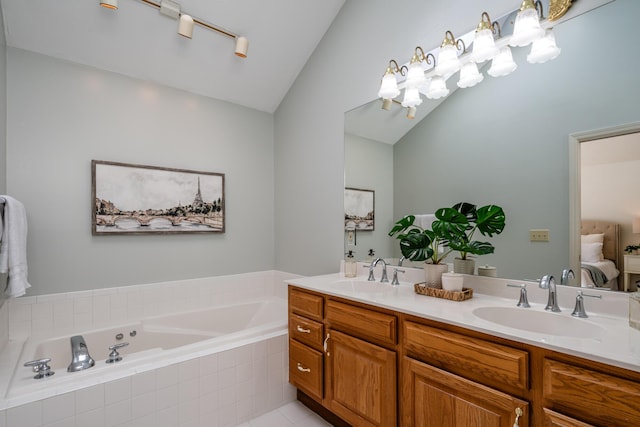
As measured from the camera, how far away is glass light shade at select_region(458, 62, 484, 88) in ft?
5.75

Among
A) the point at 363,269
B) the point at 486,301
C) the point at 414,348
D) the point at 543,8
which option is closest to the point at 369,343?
the point at 414,348

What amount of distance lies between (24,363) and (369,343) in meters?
1.94

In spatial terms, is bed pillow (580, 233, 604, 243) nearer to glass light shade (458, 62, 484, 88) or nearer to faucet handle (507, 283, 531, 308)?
faucet handle (507, 283, 531, 308)

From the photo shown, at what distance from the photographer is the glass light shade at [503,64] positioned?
1.62 meters

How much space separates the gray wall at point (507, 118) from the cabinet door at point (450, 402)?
2.26ft

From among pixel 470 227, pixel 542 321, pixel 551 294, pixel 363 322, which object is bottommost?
pixel 363 322

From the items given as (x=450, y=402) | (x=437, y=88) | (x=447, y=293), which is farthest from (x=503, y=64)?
(x=450, y=402)

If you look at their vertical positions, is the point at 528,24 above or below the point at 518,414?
above

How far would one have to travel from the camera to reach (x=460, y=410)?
49.0 inches

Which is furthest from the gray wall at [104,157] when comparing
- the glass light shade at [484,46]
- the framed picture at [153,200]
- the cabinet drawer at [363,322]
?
the glass light shade at [484,46]

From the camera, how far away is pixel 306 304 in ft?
6.74

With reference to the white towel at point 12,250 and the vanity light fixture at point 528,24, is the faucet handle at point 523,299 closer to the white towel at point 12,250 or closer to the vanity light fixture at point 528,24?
the vanity light fixture at point 528,24

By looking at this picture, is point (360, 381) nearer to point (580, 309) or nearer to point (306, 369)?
point (306, 369)

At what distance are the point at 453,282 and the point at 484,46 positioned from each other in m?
1.26
